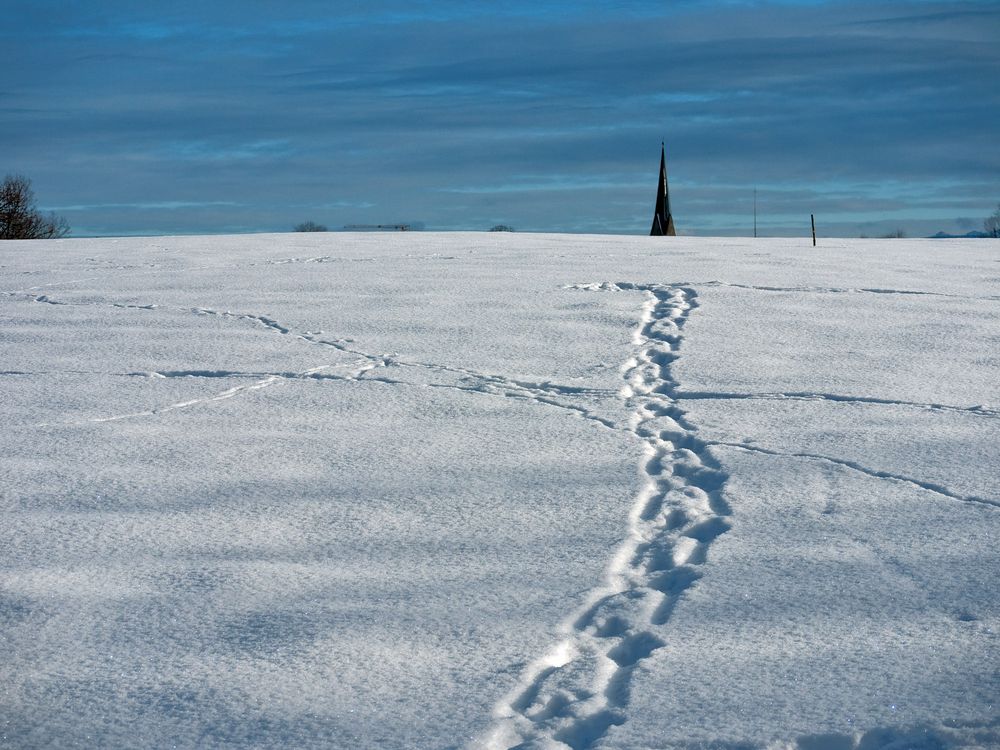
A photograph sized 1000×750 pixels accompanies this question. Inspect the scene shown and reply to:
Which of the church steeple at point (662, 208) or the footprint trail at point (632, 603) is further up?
the church steeple at point (662, 208)

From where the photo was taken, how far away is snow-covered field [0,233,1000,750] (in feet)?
6.11

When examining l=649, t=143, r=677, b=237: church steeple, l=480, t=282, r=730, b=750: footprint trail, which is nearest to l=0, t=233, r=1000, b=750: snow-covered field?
l=480, t=282, r=730, b=750: footprint trail

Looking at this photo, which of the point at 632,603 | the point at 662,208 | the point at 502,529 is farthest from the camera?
the point at 662,208

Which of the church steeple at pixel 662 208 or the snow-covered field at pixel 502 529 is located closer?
the snow-covered field at pixel 502 529

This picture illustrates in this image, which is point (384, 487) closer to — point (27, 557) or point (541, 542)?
point (541, 542)

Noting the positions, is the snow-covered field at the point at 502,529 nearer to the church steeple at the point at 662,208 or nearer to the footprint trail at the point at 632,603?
the footprint trail at the point at 632,603

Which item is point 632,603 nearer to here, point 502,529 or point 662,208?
point 502,529

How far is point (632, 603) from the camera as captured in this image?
2.26 metres

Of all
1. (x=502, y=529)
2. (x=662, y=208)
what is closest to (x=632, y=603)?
(x=502, y=529)

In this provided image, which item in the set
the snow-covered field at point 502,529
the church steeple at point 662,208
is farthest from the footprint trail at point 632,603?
the church steeple at point 662,208

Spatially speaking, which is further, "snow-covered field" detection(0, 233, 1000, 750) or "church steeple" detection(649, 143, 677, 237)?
"church steeple" detection(649, 143, 677, 237)

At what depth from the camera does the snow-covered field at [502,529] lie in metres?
1.86

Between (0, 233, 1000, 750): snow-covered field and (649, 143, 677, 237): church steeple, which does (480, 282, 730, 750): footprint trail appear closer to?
(0, 233, 1000, 750): snow-covered field

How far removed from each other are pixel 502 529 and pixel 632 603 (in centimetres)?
54
